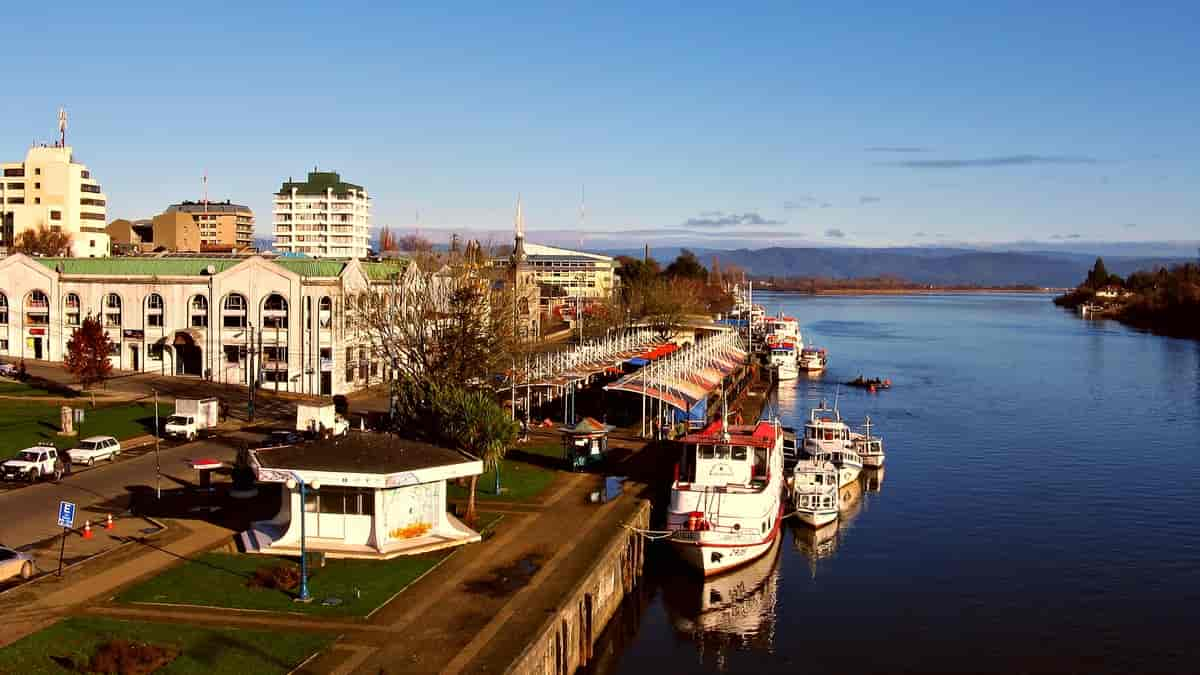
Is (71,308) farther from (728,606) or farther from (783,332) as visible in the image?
(783,332)

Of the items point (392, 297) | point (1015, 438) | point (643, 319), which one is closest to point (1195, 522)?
point (1015, 438)

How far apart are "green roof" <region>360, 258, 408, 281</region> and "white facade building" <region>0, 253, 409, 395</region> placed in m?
2.68

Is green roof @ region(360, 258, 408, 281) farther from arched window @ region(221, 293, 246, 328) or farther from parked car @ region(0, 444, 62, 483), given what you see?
parked car @ region(0, 444, 62, 483)

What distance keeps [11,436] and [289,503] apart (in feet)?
79.3

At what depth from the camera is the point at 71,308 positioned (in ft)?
274

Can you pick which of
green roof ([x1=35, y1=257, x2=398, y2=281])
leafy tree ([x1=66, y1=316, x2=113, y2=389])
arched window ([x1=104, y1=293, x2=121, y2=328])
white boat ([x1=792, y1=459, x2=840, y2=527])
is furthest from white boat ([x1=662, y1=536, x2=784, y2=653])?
arched window ([x1=104, y1=293, x2=121, y2=328])

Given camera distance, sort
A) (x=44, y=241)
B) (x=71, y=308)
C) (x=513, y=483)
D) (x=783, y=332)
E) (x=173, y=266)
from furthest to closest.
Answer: (x=783, y=332) < (x=44, y=241) < (x=71, y=308) < (x=173, y=266) < (x=513, y=483)

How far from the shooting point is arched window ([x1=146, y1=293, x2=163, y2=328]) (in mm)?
81125

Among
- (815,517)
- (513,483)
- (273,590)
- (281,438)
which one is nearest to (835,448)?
(815,517)

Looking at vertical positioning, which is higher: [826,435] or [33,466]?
[33,466]

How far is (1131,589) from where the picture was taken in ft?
144

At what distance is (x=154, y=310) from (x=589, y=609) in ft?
190

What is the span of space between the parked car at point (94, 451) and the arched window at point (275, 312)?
86.9 ft

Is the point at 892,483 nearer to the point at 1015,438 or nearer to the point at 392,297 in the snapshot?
the point at 1015,438
